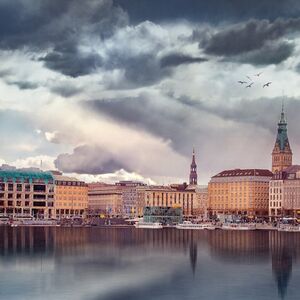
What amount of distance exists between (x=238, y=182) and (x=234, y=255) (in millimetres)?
119238

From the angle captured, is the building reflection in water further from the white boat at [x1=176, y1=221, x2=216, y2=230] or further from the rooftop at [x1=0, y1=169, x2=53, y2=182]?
the rooftop at [x1=0, y1=169, x2=53, y2=182]

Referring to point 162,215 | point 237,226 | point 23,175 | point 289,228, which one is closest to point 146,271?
point 289,228

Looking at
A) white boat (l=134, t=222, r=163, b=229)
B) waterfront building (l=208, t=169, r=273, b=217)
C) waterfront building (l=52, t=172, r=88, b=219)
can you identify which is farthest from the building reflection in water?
waterfront building (l=52, t=172, r=88, b=219)

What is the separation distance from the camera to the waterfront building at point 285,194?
600ft

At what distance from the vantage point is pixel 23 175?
7470 inches

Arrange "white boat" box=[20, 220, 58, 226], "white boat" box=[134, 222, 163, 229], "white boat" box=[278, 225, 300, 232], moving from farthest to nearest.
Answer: "white boat" box=[20, 220, 58, 226]
"white boat" box=[134, 222, 163, 229]
"white boat" box=[278, 225, 300, 232]

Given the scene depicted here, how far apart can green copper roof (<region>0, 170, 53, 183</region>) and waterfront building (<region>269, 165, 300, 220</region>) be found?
51.8m

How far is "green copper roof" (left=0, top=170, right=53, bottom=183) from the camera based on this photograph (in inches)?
7367

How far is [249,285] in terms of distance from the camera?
56.1 m

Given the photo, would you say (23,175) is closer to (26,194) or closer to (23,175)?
(23,175)

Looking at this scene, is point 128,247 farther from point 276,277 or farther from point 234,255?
point 276,277

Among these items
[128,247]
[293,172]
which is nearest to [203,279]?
[128,247]

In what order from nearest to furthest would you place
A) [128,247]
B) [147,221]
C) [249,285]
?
1. [249,285]
2. [128,247]
3. [147,221]

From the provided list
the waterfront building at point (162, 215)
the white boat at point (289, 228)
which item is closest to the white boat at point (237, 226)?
the white boat at point (289, 228)
